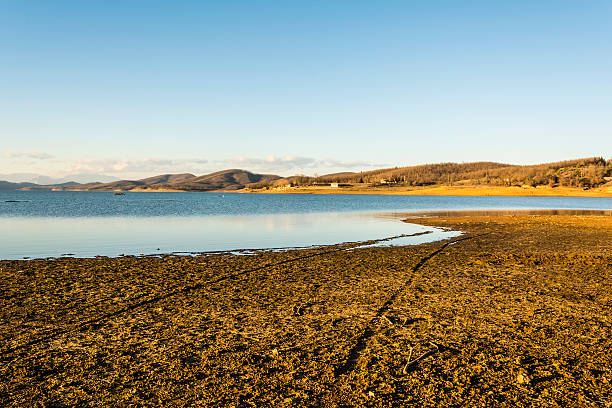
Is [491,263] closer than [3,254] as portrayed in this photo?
Yes

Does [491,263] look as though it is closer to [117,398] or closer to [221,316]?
[221,316]

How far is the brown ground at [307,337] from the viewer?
615 cm

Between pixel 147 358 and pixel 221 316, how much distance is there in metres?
2.73

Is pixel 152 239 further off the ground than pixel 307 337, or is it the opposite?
pixel 152 239

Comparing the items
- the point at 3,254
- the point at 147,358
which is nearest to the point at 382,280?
the point at 147,358

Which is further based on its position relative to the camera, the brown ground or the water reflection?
the water reflection

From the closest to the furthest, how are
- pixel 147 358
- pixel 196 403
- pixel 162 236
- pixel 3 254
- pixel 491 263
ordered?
pixel 196 403
pixel 147 358
pixel 491 263
pixel 3 254
pixel 162 236

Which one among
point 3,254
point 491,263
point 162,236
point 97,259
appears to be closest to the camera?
point 491,263

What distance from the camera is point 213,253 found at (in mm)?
21656

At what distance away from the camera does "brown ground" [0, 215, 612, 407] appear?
6.15 meters

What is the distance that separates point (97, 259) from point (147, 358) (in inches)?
525

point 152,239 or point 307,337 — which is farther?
point 152,239

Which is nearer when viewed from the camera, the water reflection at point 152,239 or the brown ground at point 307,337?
the brown ground at point 307,337

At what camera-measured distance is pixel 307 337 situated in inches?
333
